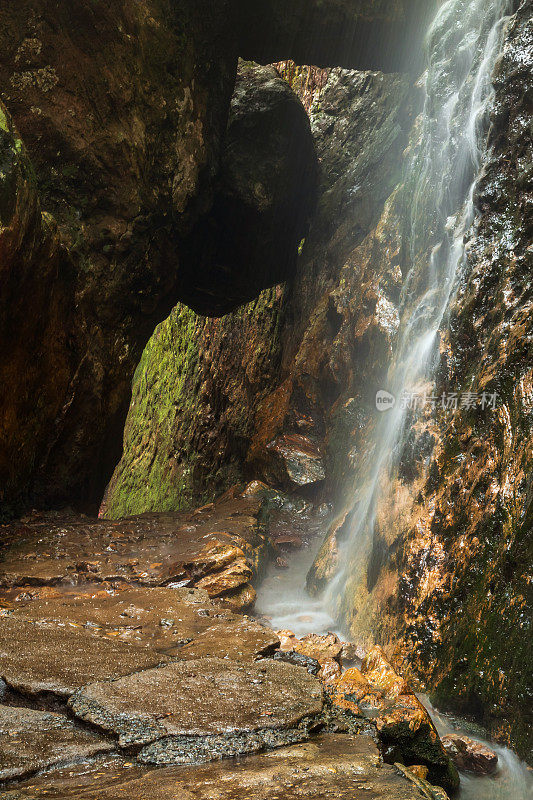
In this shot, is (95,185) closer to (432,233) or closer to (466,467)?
(432,233)

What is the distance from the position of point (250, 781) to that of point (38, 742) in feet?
2.44

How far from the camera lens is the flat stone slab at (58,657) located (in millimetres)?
2480

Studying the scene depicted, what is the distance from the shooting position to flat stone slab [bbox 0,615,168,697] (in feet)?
8.14

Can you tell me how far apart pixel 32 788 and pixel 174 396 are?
495 inches

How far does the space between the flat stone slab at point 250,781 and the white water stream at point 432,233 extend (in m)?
3.48

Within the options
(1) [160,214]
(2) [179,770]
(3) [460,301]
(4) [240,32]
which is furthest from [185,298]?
(2) [179,770]

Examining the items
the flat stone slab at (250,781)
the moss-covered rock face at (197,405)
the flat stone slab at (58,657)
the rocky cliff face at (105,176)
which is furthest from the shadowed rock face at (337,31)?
the flat stone slab at (250,781)

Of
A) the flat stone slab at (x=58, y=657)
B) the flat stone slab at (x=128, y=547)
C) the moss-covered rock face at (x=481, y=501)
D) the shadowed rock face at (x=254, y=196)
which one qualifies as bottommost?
the flat stone slab at (x=128, y=547)

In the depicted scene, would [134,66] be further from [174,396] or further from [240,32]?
[174,396]

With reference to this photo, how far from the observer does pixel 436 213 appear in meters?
6.86

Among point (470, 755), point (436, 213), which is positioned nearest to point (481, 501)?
point (470, 755)

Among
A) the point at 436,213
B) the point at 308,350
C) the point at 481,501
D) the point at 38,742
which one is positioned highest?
the point at 436,213

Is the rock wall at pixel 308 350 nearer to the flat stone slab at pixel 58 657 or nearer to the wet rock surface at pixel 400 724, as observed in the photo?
the wet rock surface at pixel 400 724

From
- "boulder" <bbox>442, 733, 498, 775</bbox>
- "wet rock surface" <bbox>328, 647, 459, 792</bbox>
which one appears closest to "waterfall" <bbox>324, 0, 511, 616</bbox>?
"boulder" <bbox>442, 733, 498, 775</bbox>
